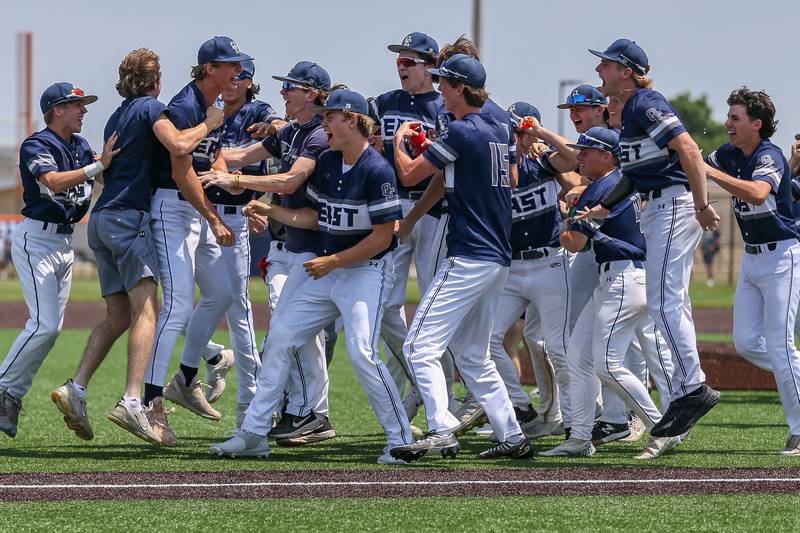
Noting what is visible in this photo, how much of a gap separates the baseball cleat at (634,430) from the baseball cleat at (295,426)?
2.06 meters

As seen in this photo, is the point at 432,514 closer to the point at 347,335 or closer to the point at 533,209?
the point at 347,335

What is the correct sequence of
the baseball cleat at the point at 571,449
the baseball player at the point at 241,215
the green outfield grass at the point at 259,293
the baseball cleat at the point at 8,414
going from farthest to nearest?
the green outfield grass at the point at 259,293 < the baseball player at the point at 241,215 < the baseball cleat at the point at 8,414 < the baseball cleat at the point at 571,449

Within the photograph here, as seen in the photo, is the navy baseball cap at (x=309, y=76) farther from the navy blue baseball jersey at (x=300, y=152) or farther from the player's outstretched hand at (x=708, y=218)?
the player's outstretched hand at (x=708, y=218)

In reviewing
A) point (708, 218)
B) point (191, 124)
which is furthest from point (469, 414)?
point (191, 124)

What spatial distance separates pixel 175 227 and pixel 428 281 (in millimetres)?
1732

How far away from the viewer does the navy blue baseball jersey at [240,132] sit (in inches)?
346

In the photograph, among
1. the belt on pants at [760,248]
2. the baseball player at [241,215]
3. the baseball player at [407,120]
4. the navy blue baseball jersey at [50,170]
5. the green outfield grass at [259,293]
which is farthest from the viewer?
the green outfield grass at [259,293]

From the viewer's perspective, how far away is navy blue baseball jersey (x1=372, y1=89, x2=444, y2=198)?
8789 millimetres

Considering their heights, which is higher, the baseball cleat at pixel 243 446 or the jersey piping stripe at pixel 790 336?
the jersey piping stripe at pixel 790 336

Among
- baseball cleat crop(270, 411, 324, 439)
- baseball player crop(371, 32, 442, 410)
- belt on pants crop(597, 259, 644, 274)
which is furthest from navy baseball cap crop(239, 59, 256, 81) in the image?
belt on pants crop(597, 259, 644, 274)

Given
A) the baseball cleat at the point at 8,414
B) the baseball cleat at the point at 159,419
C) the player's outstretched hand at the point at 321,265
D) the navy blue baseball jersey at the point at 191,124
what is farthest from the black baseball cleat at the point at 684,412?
the baseball cleat at the point at 8,414

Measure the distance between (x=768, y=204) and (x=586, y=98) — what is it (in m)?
1.52

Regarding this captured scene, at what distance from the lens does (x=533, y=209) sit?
852cm

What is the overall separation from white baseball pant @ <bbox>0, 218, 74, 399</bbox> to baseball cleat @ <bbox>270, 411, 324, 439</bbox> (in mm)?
1553
